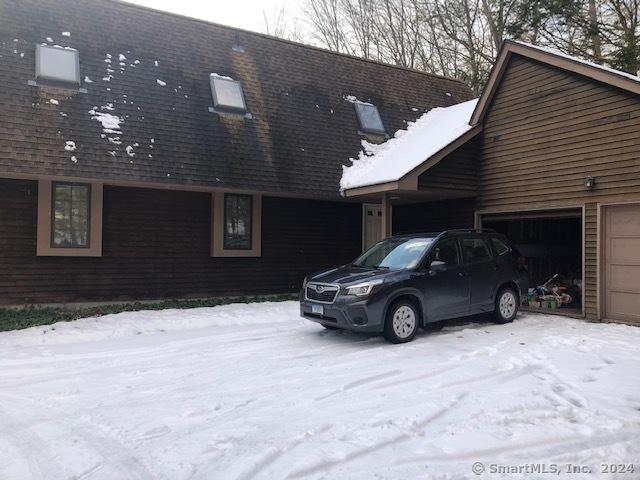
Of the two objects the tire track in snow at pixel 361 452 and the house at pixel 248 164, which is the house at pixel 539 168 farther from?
the tire track in snow at pixel 361 452

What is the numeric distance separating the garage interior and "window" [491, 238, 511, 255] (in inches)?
78.0

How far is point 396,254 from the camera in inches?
344

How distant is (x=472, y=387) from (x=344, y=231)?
29.7 ft

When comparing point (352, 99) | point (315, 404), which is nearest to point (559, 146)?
point (352, 99)

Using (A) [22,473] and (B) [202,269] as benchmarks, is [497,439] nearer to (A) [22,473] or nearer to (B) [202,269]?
(A) [22,473]

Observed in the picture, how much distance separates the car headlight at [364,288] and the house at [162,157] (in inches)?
193

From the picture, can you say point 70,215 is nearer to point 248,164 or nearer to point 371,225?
point 248,164

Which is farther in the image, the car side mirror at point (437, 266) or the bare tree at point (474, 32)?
the bare tree at point (474, 32)

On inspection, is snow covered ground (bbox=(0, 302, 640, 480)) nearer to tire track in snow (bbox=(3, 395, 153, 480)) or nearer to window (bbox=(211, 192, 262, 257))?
tire track in snow (bbox=(3, 395, 153, 480))

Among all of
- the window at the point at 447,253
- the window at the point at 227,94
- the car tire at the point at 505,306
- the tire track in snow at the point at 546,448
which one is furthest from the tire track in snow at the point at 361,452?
the window at the point at 227,94

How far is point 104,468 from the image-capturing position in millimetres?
3836

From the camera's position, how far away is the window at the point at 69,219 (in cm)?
1055

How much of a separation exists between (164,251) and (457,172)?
6912mm

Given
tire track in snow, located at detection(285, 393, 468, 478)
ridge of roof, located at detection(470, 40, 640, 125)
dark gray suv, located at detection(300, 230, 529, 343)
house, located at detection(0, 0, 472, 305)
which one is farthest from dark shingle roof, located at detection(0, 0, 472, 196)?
tire track in snow, located at detection(285, 393, 468, 478)
